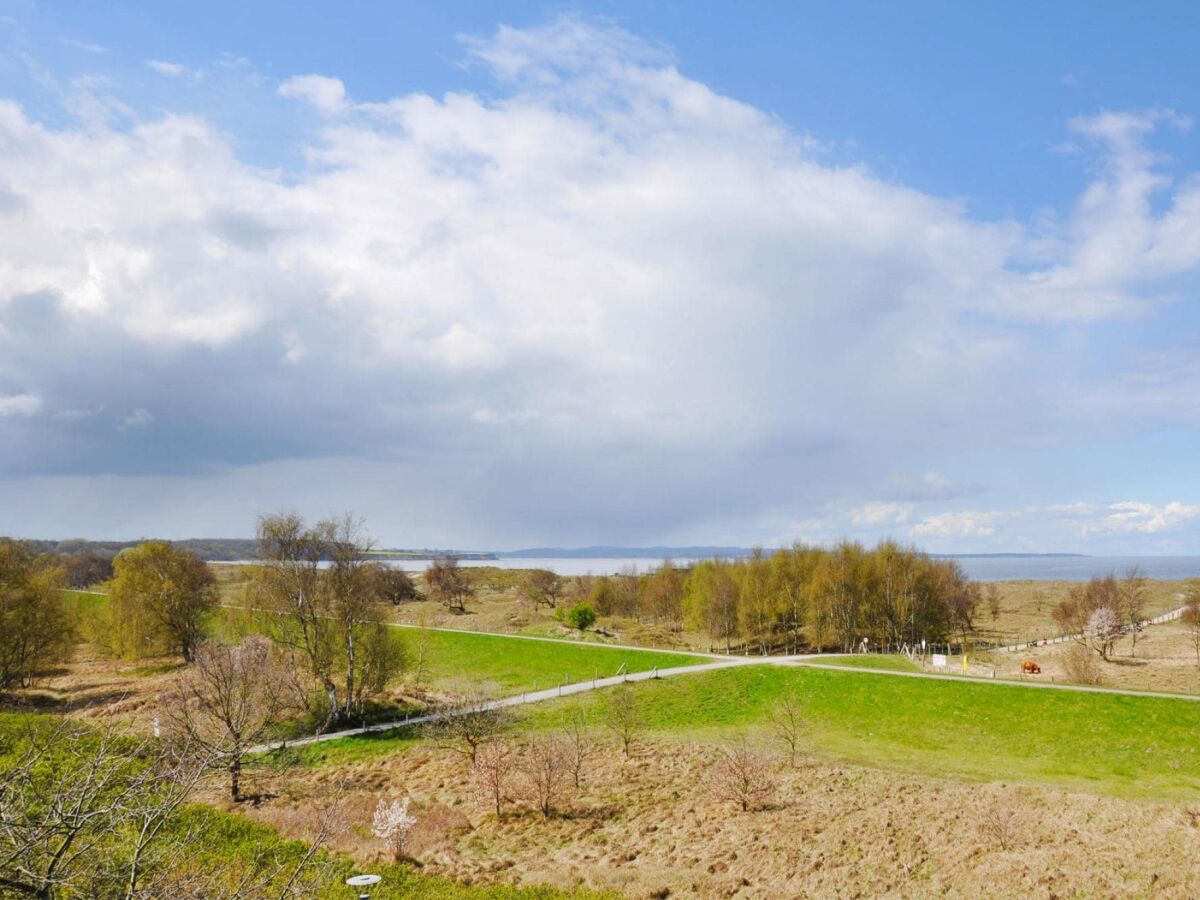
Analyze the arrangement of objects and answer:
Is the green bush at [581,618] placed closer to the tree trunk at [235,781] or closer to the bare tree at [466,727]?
the bare tree at [466,727]

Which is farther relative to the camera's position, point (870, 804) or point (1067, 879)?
point (870, 804)

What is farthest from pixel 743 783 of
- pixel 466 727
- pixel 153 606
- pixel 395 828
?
pixel 153 606

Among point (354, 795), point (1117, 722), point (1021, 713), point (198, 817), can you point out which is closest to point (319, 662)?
point (354, 795)

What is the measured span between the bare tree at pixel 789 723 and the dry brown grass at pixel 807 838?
6.45ft

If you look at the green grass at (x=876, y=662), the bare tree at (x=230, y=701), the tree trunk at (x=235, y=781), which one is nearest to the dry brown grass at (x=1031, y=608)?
the green grass at (x=876, y=662)

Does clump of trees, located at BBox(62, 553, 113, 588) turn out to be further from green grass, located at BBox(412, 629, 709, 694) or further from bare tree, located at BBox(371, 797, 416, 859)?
bare tree, located at BBox(371, 797, 416, 859)

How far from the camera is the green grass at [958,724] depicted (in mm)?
30297

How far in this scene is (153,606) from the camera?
190 feet

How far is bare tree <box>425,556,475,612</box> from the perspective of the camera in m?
110

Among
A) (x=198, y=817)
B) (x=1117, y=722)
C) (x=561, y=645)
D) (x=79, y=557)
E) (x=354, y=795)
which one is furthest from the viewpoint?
(x=79, y=557)

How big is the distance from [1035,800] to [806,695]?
1857cm

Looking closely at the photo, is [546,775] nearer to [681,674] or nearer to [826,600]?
[681,674]

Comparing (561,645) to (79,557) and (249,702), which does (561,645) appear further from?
(79,557)

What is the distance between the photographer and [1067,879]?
19.0m
